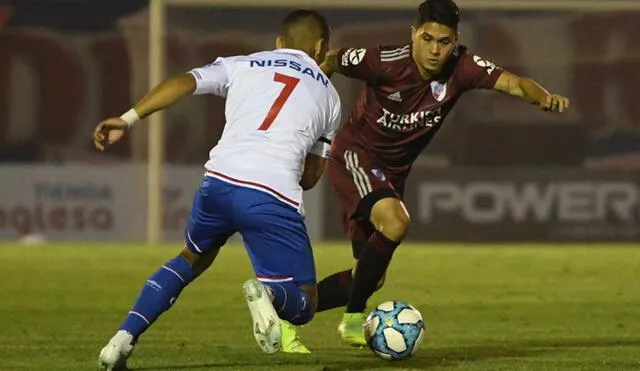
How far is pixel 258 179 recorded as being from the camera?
24.5 feet

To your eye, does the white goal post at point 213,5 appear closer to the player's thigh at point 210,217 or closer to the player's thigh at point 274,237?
the player's thigh at point 210,217

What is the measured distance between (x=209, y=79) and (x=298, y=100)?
43cm

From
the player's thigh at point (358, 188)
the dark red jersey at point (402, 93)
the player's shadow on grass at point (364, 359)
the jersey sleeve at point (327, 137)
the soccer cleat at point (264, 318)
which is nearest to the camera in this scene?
the soccer cleat at point (264, 318)

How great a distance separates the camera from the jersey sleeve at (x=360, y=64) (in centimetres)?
913

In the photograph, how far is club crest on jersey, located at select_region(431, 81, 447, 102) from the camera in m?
9.02

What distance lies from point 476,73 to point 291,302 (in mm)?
2018

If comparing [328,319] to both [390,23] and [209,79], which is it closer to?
[209,79]

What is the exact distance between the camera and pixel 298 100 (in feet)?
25.0

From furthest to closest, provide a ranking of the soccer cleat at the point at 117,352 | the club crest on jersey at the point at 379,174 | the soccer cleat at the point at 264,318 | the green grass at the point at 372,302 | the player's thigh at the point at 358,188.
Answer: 1. the club crest on jersey at the point at 379,174
2. the player's thigh at the point at 358,188
3. the green grass at the point at 372,302
4. the soccer cleat at the point at 117,352
5. the soccer cleat at the point at 264,318

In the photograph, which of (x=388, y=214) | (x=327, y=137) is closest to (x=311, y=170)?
(x=327, y=137)

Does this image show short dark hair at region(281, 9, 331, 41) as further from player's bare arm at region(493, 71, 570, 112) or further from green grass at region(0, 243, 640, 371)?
green grass at region(0, 243, 640, 371)

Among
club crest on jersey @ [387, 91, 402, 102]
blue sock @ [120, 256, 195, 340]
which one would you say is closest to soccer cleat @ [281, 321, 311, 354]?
blue sock @ [120, 256, 195, 340]

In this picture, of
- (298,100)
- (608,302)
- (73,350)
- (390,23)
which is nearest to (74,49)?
(390,23)

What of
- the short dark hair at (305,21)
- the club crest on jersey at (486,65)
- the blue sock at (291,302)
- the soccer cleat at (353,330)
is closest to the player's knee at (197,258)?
the blue sock at (291,302)
